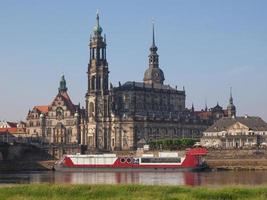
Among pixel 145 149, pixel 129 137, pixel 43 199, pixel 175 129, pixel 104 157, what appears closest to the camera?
pixel 43 199

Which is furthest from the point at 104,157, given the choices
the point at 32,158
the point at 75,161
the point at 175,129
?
the point at 175,129

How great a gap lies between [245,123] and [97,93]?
2914 centimetres

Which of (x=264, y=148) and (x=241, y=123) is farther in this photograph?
(x=241, y=123)

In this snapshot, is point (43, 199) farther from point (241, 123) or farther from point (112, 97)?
point (112, 97)

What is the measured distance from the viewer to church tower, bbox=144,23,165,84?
13962 centimetres

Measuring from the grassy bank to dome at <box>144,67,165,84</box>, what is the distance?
4016 inches

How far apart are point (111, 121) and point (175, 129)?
14.8m

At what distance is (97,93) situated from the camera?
415 feet

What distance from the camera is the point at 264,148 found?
327 ft

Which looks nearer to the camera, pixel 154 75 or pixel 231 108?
pixel 154 75

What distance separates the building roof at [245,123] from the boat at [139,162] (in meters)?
24.7

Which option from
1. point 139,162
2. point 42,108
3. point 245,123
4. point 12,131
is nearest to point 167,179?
point 139,162

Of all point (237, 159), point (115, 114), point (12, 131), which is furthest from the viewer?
point (12, 131)

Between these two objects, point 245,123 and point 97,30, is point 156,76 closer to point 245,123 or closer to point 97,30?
point 97,30
